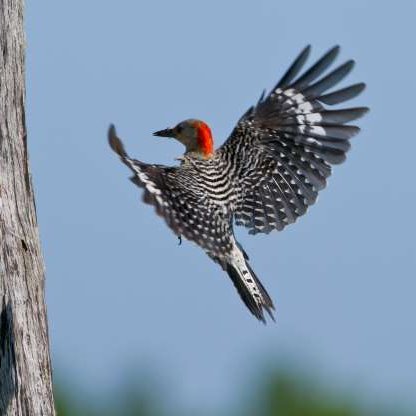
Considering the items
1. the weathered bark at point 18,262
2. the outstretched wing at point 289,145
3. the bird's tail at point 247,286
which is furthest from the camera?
the outstretched wing at point 289,145

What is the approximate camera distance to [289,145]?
32.2 ft

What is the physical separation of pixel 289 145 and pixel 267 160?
20cm

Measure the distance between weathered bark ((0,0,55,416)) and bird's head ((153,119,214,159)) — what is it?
7.50ft

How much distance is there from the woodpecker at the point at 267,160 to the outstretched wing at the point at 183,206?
1 cm

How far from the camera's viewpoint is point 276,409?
101 feet

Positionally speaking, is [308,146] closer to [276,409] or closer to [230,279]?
[230,279]

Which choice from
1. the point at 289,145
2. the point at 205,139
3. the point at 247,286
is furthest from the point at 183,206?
the point at 289,145

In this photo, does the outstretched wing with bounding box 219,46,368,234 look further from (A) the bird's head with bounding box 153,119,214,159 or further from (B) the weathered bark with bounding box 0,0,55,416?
(B) the weathered bark with bounding box 0,0,55,416

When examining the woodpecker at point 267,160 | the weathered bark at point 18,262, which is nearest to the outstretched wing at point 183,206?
the woodpecker at point 267,160

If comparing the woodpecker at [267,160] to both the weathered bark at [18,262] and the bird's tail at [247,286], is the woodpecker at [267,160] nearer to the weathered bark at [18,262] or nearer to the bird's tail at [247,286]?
the bird's tail at [247,286]

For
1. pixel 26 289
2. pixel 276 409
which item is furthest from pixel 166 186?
pixel 276 409

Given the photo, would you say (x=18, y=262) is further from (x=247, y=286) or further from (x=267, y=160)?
(x=267, y=160)

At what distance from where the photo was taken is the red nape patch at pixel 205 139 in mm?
9680

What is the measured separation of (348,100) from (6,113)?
120 inches
